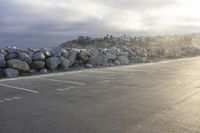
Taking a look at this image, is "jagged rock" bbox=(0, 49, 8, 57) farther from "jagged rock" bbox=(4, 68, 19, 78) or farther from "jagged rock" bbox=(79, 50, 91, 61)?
"jagged rock" bbox=(79, 50, 91, 61)

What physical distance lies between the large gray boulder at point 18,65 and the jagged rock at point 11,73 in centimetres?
49

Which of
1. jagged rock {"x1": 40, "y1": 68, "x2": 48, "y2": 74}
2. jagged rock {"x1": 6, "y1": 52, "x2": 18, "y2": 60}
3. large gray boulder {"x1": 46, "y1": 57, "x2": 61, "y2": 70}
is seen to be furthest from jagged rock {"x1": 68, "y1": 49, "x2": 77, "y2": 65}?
jagged rock {"x1": 6, "y1": 52, "x2": 18, "y2": 60}

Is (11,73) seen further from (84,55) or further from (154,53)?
(154,53)

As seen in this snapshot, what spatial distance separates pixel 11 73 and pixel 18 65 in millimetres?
1126

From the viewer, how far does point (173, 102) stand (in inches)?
433

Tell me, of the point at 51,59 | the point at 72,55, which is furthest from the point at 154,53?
the point at 51,59

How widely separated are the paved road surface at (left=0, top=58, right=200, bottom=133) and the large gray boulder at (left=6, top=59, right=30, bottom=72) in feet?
16.7

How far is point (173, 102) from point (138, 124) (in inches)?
118

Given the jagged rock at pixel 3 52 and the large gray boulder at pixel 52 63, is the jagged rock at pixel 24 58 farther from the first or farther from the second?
the large gray boulder at pixel 52 63

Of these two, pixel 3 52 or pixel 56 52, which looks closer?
pixel 3 52

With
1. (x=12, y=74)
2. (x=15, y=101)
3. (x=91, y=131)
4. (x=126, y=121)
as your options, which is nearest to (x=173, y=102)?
(x=126, y=121)

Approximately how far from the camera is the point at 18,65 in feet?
68.2

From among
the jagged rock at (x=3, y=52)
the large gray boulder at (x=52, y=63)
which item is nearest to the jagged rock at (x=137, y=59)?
the large gray boulder at (x=52, y=63)

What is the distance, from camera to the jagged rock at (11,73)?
19547mm
